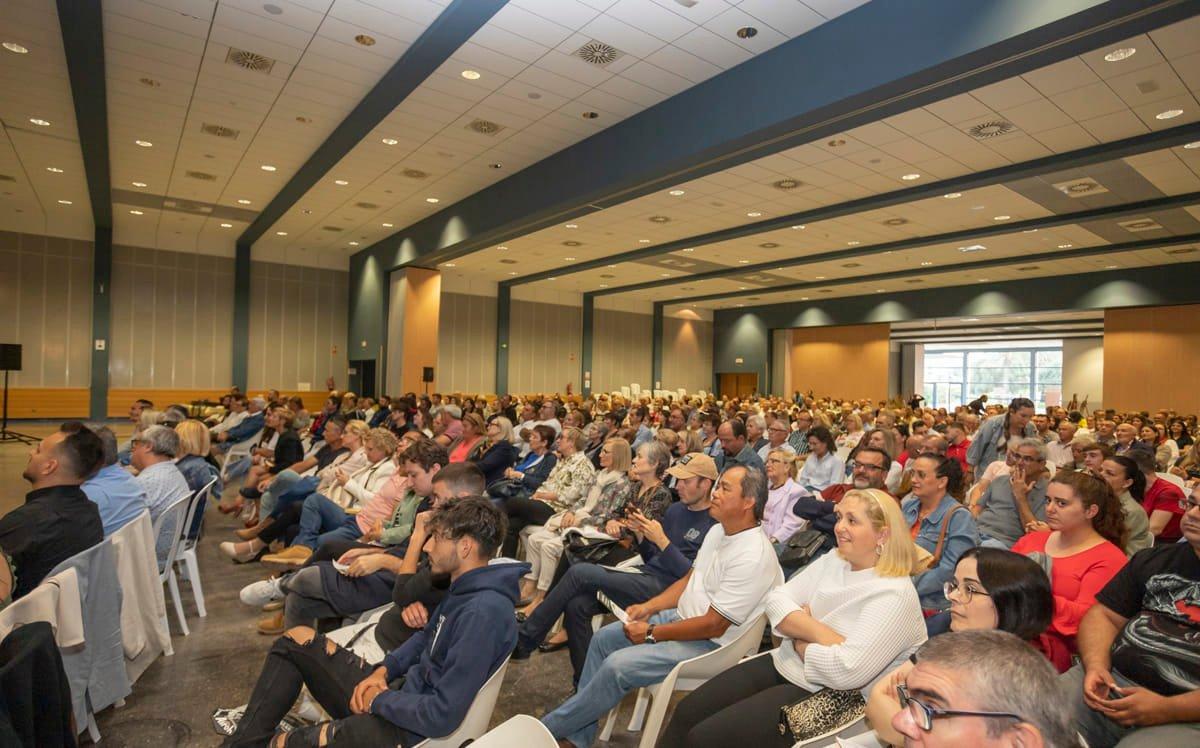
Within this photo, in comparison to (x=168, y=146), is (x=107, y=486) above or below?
below

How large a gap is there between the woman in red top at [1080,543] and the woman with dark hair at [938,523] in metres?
0.38

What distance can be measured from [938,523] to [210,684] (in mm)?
3772

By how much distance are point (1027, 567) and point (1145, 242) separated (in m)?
14.5

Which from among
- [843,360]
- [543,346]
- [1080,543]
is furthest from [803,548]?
[843,360]

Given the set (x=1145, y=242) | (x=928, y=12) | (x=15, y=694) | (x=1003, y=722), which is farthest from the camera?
(x=1145, y=242)

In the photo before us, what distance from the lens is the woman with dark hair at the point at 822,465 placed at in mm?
5562

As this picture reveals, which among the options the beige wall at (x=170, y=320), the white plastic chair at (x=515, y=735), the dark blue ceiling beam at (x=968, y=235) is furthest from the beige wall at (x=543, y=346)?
the white plastic chair at (x=515, y=735)

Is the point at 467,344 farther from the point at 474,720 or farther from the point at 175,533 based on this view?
the point at 474,720

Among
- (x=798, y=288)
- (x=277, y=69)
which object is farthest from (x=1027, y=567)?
(x=798, y=288)

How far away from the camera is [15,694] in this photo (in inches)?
68.6

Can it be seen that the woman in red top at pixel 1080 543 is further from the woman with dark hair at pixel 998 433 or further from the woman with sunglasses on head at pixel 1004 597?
the woman with dark hair at pixel 998 433

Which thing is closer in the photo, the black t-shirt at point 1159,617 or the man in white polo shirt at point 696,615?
the black t-shirt at point 1159,617

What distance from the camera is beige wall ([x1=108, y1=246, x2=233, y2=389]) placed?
16.5m

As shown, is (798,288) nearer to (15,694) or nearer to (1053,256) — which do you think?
(1053,256)
